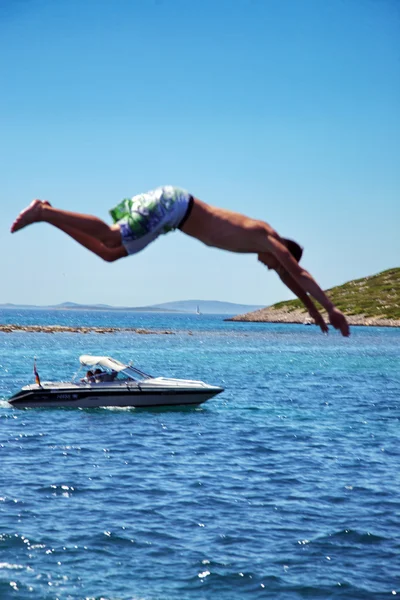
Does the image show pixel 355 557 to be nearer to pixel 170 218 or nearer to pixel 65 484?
pixel 65 484

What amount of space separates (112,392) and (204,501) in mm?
23685

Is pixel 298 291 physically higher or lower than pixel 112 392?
higher

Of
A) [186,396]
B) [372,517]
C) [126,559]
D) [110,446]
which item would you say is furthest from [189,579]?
[186,396]

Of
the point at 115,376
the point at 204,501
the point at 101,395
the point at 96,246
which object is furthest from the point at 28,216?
the point at 115,376

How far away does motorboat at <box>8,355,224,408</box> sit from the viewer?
173 feet

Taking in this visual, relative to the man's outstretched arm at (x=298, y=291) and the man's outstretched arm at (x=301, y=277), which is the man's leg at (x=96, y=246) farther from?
the man's outstretched arm at (x=298, y=291)

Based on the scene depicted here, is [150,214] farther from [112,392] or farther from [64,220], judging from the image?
[112,392]

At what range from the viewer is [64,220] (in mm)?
8164

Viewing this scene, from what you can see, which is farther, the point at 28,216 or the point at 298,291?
the point at 298,291

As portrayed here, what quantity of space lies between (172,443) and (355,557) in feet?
65.8

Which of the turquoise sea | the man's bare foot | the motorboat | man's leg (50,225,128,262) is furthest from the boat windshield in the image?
the man's bare foot

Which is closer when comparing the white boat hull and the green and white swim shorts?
the green and white swim shorts

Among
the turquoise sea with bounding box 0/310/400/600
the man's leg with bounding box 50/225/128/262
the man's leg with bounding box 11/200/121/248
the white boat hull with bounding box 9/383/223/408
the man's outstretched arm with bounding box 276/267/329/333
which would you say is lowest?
the turquoise sea with bounding box 0/310/400/600

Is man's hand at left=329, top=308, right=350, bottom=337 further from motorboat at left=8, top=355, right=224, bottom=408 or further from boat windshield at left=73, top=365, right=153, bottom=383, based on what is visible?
boat windshield at left=73, top=365, right=153, bottom=383
